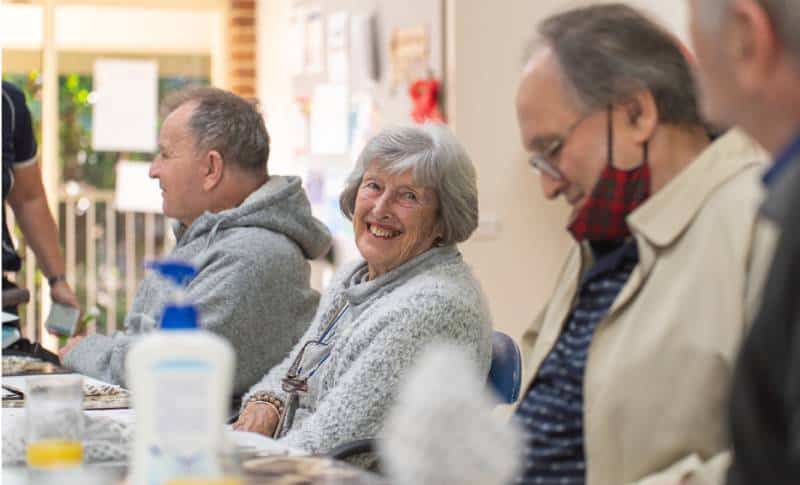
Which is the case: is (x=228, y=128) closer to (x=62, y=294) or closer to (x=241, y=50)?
→ (x=62, y=294)

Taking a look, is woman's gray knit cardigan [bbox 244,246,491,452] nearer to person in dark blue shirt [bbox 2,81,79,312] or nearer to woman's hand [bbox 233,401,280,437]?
woman's hand [bbox 233,401,280,437]

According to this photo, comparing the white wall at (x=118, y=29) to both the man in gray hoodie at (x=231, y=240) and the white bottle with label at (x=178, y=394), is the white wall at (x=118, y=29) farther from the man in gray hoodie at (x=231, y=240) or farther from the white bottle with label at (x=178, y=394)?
the white bottle with label at (x=178, y=394)

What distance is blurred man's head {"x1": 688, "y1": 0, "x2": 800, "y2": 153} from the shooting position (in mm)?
1293

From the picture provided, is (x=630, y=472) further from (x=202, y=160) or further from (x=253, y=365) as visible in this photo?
(x=202, y=160)

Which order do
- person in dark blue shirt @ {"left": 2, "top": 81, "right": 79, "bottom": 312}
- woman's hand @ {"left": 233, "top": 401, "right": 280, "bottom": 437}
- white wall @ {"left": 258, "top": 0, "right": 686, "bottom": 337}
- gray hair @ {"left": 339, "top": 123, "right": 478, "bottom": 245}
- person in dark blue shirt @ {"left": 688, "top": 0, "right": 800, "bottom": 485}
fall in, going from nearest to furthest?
person in dark blue shirt @ {"left": 688, "top": 0, "right": 800, "bottom": 485} → gray hair @ {"left": 339, "top": 123, "right": 478, "bottom": 245} → woman's hand @ {"left": 233, "top": 401, "right": 280, "bottom": 437} → person in dark blue shirt @ {"left": 2, "top": 81, "right": 79, "bottom": 312} → white wall @ {"left": 258, "top": 0, "right": 686, "bottom": 337}

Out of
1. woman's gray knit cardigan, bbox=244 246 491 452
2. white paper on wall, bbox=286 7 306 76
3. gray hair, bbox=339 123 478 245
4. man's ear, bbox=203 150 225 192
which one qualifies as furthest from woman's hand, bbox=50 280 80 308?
white paper on wall, bbox=286 7 306 76

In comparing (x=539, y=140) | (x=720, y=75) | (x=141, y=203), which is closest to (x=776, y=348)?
(x=720, y=75)

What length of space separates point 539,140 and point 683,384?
442 millimetres

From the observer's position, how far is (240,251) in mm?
3395

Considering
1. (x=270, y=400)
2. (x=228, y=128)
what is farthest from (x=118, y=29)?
(x=270, y=400)

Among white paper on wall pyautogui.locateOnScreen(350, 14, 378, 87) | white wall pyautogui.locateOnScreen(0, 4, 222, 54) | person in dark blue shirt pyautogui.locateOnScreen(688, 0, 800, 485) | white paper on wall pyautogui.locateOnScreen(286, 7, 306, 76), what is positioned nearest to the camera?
person in dark blue shirt pyautogui.locateOnScreen(688, 0, 800, 485)

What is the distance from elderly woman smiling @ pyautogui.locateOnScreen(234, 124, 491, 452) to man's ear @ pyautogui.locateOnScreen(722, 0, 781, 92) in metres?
1.42

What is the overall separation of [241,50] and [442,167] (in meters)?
6.23

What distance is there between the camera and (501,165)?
5.59 metres
